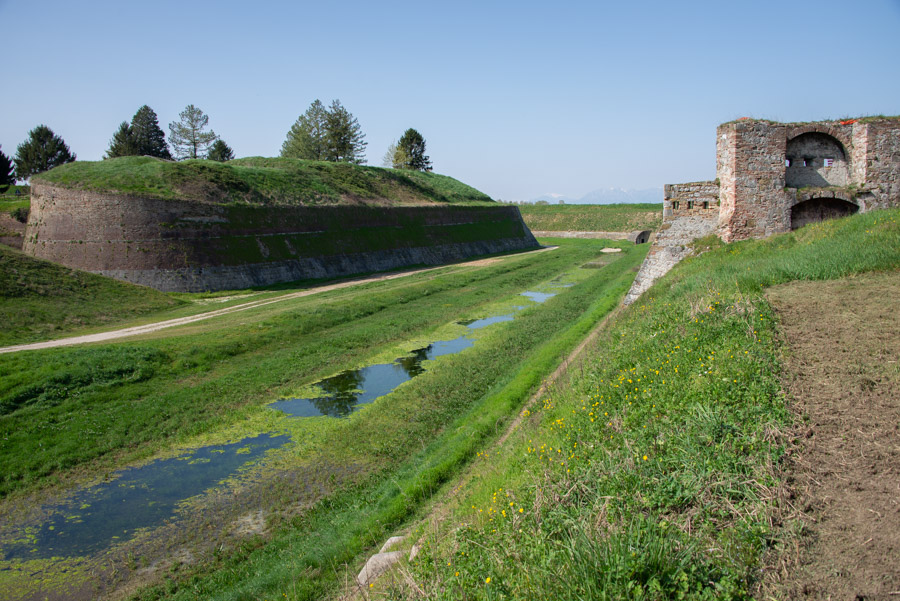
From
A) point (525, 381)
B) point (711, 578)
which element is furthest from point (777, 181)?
point (711, 578)

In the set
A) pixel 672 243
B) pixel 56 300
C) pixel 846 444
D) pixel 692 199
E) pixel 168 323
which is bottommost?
pixel 168 323

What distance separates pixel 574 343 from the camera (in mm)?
16781

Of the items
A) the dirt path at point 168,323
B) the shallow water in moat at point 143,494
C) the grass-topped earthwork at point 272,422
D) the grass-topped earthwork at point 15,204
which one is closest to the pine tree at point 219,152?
the grass-topped earthwork at point 15,204

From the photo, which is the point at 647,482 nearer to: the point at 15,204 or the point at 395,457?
the point at 395,457

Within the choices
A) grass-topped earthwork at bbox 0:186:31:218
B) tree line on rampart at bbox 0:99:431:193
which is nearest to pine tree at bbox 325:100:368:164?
tree line on rampart at bbox 0:99:431:193

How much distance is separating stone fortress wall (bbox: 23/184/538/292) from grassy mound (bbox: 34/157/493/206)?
1.24 m

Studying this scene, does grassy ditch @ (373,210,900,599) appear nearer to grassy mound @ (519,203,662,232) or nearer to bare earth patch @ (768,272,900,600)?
bare earth patch @ (768,272,900,600)

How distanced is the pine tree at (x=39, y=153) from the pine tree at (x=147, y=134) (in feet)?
22.4

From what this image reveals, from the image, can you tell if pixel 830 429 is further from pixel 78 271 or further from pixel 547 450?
pixel 78 271

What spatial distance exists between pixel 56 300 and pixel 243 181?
17303mm

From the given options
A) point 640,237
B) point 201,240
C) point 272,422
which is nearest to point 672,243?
point 272,422

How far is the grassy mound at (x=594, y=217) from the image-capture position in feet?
229

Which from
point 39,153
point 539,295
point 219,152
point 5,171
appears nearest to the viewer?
point 539,295

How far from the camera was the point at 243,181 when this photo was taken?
37.8m
